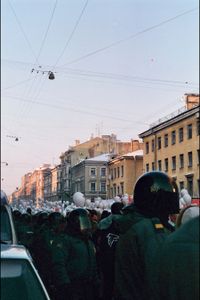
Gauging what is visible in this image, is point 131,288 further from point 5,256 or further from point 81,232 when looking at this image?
point 81,232

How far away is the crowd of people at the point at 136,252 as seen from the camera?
1741mm

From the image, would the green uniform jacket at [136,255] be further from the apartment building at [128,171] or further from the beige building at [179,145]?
the apartment building at [128,171]

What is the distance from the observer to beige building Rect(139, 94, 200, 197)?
1752 inches

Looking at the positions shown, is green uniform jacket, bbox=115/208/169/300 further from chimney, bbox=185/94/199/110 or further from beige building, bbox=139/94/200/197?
chimney, bbox=185/94/199/110

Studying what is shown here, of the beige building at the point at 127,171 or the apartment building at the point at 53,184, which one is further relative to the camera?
the apartment building at the point at 53,184

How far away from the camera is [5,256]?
10.0ft

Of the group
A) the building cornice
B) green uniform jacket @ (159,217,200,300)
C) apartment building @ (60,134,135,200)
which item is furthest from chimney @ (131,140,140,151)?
green uniform jacket @ (159,217,200,300)

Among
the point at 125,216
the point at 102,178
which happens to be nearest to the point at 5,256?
the point at 125,216

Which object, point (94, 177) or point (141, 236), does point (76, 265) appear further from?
point (94, 177)

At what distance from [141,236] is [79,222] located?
2.97 meters

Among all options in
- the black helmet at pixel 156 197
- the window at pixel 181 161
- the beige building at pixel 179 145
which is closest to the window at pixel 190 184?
the beige building at pixel 179 145

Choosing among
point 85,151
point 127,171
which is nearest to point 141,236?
point 127,171

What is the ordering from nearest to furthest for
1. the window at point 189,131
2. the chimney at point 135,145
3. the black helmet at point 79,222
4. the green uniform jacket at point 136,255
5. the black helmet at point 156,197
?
1. the green uniform jacket at point 136,255
2. the black helmet at point 156,197
3. the black helmet at point 79,222
4. the window at point 189,131
5. the chimney at point 135,145

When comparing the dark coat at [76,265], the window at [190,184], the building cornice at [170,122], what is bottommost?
the dark coat at [76,265]
